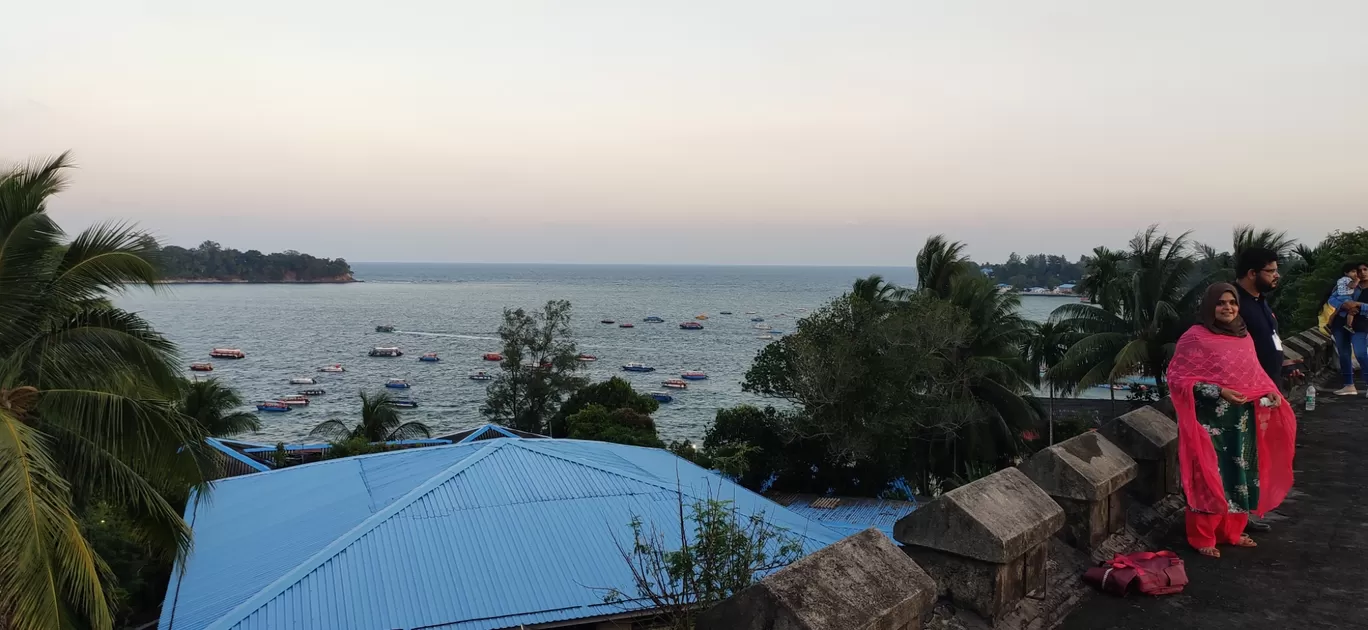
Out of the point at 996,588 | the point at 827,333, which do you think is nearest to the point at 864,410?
the point at 827,333

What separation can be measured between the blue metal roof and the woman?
677 cm

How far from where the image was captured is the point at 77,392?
8062 millimetres

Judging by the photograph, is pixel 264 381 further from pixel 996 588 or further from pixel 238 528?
pixel 996 588

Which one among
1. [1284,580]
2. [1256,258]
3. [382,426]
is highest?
[1256,258]

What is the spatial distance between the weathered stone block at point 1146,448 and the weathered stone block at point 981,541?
204 cm

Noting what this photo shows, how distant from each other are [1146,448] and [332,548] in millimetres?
12212

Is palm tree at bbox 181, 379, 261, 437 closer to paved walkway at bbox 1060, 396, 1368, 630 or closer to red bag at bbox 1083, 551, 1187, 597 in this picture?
red bag at bbox 1083, 551, 1187, 597

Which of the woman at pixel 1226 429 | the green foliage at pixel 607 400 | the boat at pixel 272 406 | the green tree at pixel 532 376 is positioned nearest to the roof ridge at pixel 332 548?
the woman at pixel 1226 429

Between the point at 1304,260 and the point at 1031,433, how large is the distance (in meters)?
14.0

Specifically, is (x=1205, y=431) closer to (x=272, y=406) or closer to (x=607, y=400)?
(x=607, y=400)

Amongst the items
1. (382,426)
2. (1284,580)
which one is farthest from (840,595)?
(382,426)

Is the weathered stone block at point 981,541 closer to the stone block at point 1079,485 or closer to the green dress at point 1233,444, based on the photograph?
the stone block at point 1079,485

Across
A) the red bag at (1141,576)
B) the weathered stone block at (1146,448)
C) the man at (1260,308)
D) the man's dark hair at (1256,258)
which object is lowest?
the red bag at (1141,576)

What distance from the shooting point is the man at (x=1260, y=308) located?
508 centimetres
